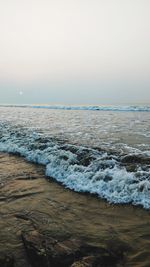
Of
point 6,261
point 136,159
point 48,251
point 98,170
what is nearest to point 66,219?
point 48,251

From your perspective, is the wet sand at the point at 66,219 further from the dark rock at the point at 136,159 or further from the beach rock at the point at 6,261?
the dark rock at the point at 136,159

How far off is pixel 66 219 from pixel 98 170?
3053 millimetres

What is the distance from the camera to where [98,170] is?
7656mm

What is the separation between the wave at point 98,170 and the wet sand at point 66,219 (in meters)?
0.40

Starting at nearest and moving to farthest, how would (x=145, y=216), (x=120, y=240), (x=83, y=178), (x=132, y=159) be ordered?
(x=120, y=240) → (x=145, y=216) → (x=83, y=178) → (x=132, y=159)

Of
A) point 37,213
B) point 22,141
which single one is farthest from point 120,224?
point 22,141

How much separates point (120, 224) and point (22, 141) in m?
9.79

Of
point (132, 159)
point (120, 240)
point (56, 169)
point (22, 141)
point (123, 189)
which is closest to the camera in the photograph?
point (120, 240)

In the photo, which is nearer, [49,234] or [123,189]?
[49,234]

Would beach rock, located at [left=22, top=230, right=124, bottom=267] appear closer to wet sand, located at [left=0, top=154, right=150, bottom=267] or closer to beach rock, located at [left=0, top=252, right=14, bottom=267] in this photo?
wet sand, located at [left=0, top=154, right=150, bottom=267]

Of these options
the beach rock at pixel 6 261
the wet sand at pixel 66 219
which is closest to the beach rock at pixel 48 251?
the wet sand at pixel 66 219

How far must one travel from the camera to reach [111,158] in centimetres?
880

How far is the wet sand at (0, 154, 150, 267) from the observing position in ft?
12.6

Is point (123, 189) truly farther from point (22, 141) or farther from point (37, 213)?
point (22, 141)
